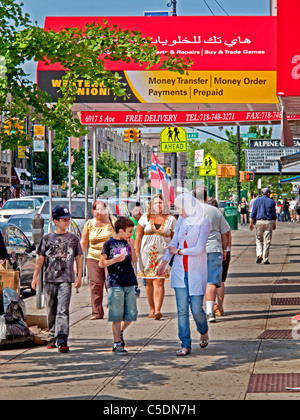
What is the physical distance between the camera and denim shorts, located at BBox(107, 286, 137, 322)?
31.0 ft

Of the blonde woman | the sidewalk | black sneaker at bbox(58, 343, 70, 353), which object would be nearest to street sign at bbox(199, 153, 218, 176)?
the sidewalk

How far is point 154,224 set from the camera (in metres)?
12.4

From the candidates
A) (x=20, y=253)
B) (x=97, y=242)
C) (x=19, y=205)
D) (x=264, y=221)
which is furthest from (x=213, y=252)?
(x=19, y=205)

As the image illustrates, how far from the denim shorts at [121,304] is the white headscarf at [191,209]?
1027mm

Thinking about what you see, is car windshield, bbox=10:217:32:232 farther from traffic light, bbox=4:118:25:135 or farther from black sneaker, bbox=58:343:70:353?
black sneaker, bbox=58:343:70:353

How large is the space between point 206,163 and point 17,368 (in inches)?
888

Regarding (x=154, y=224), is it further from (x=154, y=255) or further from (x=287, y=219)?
(x=287, y=219)

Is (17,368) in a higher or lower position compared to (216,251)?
lower

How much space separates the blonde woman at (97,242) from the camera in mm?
12172

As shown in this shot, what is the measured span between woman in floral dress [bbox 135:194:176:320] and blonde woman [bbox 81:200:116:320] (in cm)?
53

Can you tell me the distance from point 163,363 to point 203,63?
26.3 ft

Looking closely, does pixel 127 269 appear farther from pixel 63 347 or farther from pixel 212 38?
pixel 212 38

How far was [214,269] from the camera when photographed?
1142 centimetres
